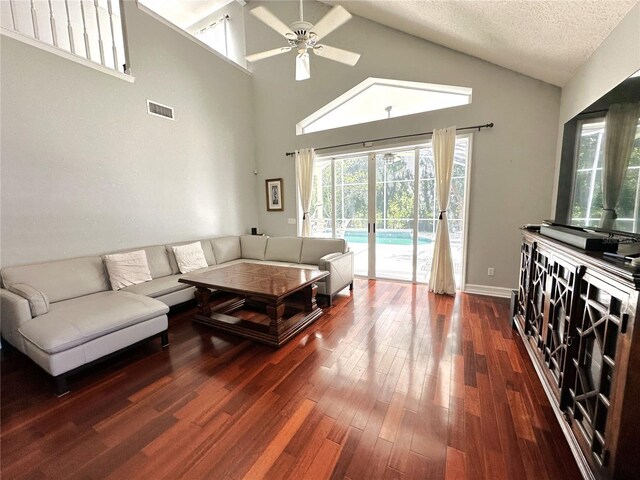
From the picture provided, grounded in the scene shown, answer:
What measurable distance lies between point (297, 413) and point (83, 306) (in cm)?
208

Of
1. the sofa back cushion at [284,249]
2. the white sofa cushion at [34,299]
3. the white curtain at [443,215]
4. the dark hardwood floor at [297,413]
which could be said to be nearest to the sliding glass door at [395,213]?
the white curtain at [443,215]

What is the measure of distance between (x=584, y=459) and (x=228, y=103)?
5676 millimetres

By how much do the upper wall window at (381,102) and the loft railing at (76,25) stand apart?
2701 millimetres

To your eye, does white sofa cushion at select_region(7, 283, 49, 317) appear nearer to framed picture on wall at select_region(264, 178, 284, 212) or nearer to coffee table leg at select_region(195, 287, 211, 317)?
coffee table leg at select_region(195, 287, 211, 317)

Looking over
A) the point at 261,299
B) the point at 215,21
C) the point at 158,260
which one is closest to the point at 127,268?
the point at 158,260

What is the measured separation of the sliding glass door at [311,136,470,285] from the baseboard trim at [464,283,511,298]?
0.54 ft

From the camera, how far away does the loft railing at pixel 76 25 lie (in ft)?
8.55

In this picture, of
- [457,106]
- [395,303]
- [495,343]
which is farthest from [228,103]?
[495,343]

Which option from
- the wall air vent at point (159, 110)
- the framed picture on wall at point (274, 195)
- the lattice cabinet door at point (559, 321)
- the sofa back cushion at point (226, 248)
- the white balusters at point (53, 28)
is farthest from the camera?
the framed picture on wall at point (274, 195)

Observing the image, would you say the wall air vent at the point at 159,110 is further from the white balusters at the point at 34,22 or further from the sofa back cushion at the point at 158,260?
the sofa back cushion at the point at 158,260

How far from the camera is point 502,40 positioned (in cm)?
264

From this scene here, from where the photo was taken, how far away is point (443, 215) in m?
3.76

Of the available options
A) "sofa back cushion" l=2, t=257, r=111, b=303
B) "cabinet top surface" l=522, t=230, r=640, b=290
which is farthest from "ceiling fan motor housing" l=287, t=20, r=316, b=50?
"sofa back cushion" l=2, t=257, r=111, b=303

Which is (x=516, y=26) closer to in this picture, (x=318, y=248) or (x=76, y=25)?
(x=318, y=248)
